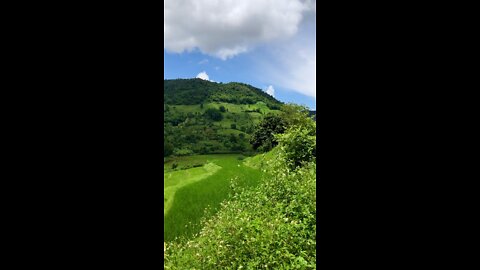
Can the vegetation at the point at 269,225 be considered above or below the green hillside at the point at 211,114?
below

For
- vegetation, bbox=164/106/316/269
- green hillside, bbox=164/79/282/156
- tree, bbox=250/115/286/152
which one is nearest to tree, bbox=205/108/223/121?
green hillside, bbox=164/79/282/156

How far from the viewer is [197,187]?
8891 mm

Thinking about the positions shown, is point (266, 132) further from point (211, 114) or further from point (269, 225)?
point (269, 225)

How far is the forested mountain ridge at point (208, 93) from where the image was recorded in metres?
11.6

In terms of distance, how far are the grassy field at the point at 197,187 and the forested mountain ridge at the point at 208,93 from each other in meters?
1.96

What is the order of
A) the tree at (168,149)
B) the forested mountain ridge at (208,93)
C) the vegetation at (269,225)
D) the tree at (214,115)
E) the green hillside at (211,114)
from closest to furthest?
the vegetation at (269,225) < the tree at (168,149) < the green hillside at (211,114) < the tree at (214,115) < the forested mountain ridge at (208,93)

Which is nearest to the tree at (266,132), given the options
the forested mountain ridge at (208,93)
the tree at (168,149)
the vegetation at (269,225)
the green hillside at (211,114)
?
the green hillside at (211,114)

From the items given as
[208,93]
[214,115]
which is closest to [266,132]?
[214,115]

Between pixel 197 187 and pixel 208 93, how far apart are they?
3.79m

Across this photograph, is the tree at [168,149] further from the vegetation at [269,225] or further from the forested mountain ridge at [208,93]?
the vegetation at [269,225]

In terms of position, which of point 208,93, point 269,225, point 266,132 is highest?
point 208,93
